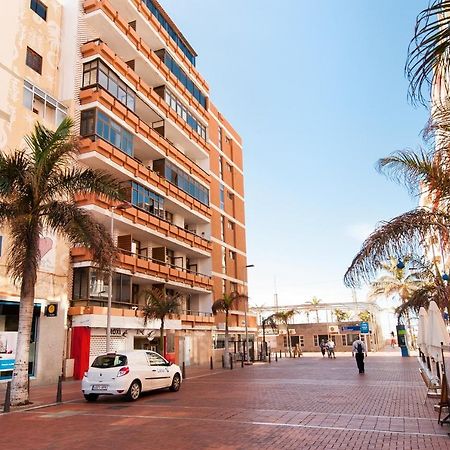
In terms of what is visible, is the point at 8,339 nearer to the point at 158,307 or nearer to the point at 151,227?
the point at 158,307

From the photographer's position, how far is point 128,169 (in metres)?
29.3

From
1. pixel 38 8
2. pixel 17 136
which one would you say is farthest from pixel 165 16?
pixel 17 136

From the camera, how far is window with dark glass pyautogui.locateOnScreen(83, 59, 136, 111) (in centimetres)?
2753

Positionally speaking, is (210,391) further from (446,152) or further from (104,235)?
(446,152)

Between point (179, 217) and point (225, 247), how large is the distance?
26.9 feet

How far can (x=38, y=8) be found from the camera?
26047 millimetres

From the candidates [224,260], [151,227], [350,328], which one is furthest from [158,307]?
[350,328]

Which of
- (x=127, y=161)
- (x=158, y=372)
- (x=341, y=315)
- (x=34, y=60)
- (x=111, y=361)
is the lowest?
(x=158, y=372)

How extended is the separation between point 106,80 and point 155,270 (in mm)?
12522

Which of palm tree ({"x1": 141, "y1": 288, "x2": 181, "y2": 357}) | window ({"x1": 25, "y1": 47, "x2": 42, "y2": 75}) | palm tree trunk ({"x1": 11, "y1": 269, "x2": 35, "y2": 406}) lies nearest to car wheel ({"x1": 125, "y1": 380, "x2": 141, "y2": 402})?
palm tree trunk ({"x1": 11, "y1": 269, "x2": 35, "y2": 406})

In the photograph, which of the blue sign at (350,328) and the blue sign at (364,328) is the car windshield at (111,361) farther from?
the blue sign at (350,328)

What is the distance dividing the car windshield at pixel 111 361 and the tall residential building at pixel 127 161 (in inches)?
116

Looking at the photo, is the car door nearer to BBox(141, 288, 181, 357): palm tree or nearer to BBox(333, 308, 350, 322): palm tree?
BBox(141, 288, 181, 357): palm tree

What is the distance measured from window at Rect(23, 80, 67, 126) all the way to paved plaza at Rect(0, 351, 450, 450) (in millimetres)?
14660
